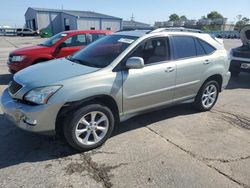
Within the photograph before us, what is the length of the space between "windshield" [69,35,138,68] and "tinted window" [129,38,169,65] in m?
0.21

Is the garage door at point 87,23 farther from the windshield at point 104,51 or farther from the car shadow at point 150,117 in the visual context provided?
the windshield at point 104,51

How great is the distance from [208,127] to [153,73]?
5.09 ft

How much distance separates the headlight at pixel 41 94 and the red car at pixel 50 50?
15.3 ft

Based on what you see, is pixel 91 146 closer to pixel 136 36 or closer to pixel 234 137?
pixel 136 36

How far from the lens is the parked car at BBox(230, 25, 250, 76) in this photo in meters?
8.60

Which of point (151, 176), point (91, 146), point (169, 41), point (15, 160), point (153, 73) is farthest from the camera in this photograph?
point (169, 41)

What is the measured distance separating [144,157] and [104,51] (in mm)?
1974

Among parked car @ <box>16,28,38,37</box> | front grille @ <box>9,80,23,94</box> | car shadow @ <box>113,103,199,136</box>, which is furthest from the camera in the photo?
parked car @ <box>16,28,38,37</box>

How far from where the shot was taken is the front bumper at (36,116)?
11.1ft

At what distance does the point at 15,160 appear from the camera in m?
3.59

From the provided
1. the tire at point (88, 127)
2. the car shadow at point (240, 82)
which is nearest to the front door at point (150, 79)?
the tire at point (88, 127)

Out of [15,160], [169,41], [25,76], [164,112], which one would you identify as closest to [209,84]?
[164,112]

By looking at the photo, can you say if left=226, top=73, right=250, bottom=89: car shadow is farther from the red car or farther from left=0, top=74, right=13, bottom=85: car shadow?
left=0, top=74, right=13, bottom=85: car shadow

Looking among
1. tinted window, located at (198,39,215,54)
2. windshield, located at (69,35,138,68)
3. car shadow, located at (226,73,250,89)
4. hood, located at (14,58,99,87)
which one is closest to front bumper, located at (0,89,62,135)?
hood, located at (14,58,99,87)
